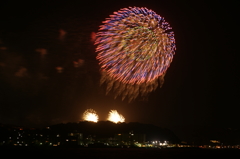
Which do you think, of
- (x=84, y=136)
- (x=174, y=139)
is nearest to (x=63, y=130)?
(x=84, y=136)

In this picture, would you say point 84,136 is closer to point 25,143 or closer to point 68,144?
point 68,144

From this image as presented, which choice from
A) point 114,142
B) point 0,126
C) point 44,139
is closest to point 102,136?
point 114,142

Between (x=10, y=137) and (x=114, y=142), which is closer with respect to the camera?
(x=10, y=137)

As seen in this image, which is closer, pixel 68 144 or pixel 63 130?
pixel 68 144

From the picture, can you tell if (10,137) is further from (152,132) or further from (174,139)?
(174,139)

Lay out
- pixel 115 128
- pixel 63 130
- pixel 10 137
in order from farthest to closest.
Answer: pixel 115 128
pixel 63 130
pixel 10 137

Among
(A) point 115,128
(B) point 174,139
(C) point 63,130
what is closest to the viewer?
(C) point 63,130

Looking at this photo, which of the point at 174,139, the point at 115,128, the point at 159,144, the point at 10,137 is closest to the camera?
the point at 10,137

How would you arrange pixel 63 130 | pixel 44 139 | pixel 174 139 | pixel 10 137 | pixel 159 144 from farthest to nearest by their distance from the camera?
pixel 174 139 < pixel 159 144 < pixel 63 130 < pixel 44 139 < pixel 10 137
